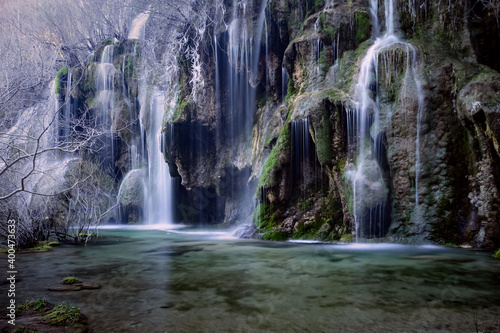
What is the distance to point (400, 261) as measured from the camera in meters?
7.73

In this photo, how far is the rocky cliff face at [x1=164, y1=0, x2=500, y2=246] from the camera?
9977 mm

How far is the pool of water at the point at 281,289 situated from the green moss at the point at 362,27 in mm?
8295

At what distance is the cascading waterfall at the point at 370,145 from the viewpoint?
10.8 meters

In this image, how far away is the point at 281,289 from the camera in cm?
A: 562

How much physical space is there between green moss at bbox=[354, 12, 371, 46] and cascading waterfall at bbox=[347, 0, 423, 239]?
100 centimetres

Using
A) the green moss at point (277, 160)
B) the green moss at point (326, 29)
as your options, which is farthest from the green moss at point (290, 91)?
the green moss at point (277, 160)

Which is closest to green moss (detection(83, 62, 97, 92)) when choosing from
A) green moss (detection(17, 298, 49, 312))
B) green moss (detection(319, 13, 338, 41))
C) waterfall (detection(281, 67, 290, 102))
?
waterfall (detection(281, 67, 290, 102))

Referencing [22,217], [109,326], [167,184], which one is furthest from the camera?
[167,184]

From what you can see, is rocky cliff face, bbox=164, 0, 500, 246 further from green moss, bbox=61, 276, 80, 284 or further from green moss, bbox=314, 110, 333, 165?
green moss, bbox=61, 276, 80, 284

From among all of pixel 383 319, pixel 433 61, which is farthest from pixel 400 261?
pixel 433 61

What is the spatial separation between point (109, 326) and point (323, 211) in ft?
29.6

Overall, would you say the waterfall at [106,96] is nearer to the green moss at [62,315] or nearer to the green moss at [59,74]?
the green moss at [59,74]

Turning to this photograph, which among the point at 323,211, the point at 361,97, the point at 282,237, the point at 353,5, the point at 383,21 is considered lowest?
the point at 282,237

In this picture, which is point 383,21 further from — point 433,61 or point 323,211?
point 323,211
